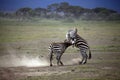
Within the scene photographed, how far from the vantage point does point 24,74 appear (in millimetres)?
11766

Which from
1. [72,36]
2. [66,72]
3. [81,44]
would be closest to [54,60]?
[72,36]

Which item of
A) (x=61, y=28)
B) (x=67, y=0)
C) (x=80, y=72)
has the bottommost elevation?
(x=80, y=72)

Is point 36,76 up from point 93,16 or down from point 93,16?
down

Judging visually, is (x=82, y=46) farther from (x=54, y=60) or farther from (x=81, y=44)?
(x=54, y=60)

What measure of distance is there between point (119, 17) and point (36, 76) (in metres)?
22.5

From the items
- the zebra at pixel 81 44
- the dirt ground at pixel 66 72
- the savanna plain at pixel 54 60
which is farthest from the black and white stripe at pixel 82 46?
the dirt ground at pixel 66 72

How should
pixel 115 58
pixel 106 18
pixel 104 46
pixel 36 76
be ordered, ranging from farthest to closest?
pixel 106 18
pixel 104 46
pixel 115 58
pixel 36 76

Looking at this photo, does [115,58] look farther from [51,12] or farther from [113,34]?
[51,12]

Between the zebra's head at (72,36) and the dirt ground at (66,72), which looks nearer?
the dirt ground at (66,72)

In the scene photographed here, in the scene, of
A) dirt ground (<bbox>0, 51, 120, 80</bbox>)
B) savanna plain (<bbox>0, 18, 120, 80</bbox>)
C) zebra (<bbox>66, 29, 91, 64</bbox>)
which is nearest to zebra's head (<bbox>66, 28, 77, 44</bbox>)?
zebra (<bbox>66, 29, 91, 64</bbox>)

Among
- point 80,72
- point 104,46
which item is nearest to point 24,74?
point 80,72

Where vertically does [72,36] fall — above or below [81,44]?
above

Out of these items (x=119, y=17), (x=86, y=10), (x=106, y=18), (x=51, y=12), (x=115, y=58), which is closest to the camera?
(x=115, y=58)

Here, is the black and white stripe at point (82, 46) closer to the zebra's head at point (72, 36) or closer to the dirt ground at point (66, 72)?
the zebra's head at point (72, 36)
